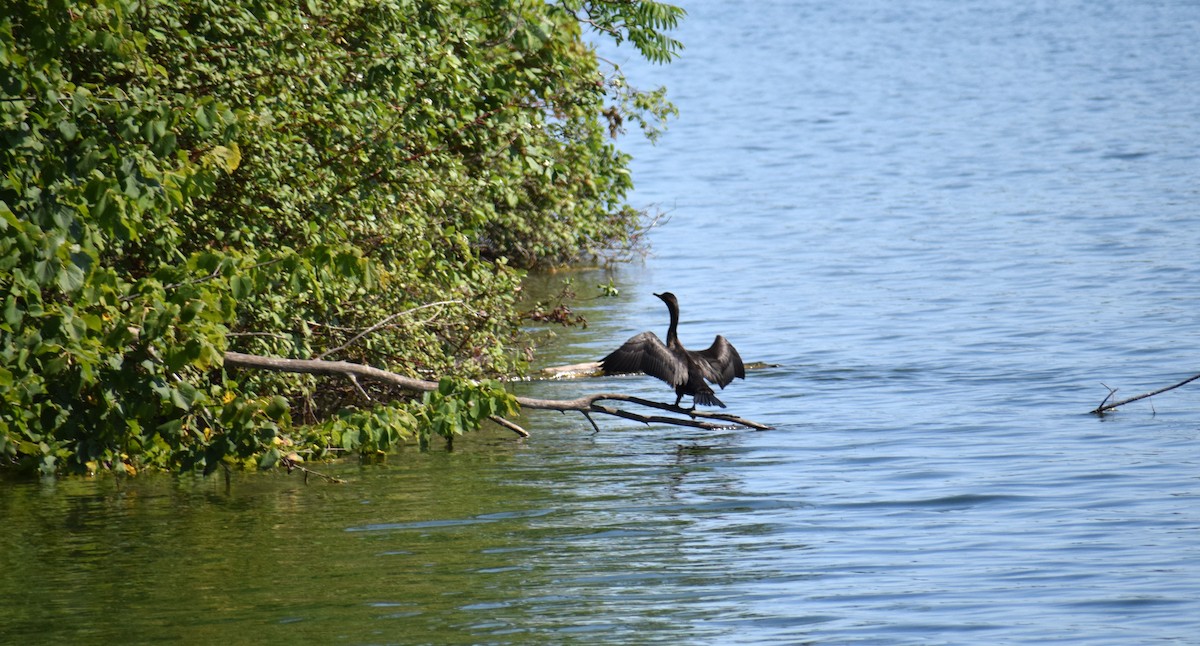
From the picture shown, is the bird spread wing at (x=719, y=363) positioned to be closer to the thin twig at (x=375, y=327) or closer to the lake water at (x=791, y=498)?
the lake water at (x=791, y=498)

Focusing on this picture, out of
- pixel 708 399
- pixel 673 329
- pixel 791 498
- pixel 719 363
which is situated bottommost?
pixel 791 498

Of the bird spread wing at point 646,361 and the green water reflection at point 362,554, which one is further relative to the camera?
the bird spread wing at point 646,361

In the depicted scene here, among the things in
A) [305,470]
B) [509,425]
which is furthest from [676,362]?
[305,470]

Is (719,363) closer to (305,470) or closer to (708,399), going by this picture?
(708,399)

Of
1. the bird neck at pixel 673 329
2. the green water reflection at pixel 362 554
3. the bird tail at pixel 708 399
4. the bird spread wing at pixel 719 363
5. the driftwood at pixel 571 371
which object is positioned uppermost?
the bird neck at pixel 673 329

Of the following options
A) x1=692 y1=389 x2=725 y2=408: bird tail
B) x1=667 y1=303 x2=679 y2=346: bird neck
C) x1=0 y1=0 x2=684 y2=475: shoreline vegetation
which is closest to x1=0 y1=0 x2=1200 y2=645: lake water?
x1=692 y1=389 x2=725 y2=408: bird tail

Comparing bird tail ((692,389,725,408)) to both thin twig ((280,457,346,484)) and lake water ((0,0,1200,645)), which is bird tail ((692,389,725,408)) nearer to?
lake water ((0,0,1200,645))

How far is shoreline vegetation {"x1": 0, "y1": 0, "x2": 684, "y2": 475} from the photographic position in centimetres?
1194

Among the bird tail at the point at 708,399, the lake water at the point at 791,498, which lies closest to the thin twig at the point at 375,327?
the lake water at the point at 791,498

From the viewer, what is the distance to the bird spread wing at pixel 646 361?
16.4 meters

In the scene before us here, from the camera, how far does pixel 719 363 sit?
17.2 meters

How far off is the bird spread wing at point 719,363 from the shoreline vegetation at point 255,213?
189cm

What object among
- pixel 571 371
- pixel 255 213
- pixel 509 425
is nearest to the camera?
pixel 255 213

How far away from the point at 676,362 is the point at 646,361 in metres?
0.30
